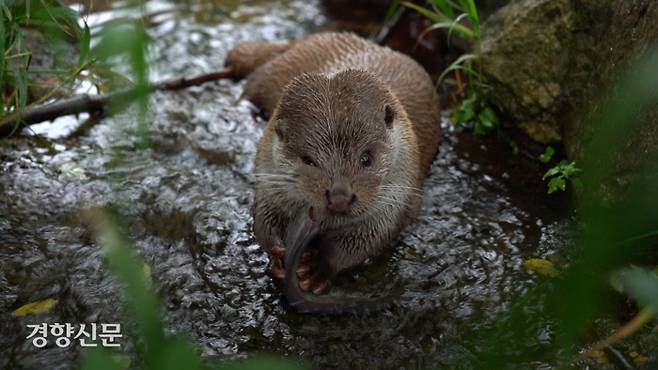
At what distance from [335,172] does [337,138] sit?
13cm

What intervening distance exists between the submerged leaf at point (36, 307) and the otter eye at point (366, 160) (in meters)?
1.11

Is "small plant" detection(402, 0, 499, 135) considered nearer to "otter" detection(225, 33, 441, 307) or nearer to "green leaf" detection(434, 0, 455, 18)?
"green leaf" detection(434, 0, 455, 18)

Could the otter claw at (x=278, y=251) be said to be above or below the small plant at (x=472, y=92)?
below

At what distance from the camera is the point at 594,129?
9.20 feet

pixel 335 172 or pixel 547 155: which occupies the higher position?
pixel 335 172

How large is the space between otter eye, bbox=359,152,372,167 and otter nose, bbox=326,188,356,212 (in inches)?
7.0

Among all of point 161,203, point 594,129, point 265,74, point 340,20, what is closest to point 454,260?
point 594,129

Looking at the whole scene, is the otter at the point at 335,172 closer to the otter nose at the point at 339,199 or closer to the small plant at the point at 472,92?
the otter nose at the point at 339,199

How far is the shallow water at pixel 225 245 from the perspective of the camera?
225 centimetres

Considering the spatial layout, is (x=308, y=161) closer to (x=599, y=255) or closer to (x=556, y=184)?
(x=556, y=184)

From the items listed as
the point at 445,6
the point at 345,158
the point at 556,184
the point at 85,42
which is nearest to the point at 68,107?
the point at 85,42

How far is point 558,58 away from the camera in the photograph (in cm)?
317

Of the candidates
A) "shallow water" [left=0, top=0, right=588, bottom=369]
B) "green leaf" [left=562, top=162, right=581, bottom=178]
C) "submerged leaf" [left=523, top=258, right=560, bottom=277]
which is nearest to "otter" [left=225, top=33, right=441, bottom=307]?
"shallow water" [left=0, top=0, right=588, bottom=369]

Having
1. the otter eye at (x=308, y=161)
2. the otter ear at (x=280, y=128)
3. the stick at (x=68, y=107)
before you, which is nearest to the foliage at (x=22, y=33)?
the stick at (x=68, y=107)
